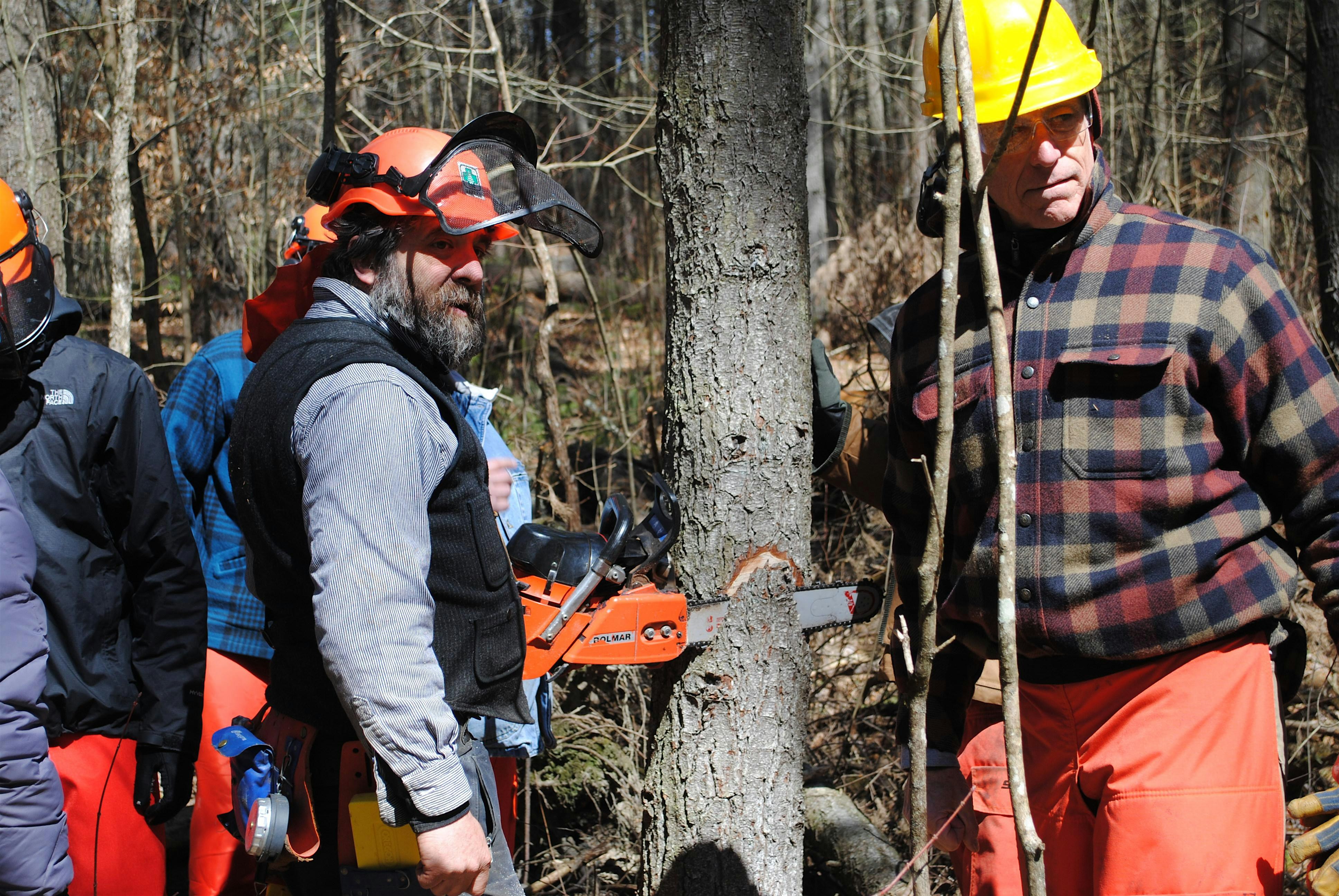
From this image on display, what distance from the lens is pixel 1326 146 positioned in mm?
4719

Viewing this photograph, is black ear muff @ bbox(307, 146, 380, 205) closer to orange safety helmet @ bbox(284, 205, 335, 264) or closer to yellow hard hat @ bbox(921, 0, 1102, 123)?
orange safety helmet @ bbox(284, 205, 335, 264)

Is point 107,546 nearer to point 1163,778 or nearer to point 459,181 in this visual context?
point 459,181

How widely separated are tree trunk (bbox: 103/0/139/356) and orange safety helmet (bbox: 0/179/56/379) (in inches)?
134

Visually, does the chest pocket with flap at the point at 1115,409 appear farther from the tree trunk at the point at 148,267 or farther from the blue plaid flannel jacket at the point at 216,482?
the tree trunk at the point at 148,267

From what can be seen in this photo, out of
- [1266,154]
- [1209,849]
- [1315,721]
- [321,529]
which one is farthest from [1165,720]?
[1266,154]

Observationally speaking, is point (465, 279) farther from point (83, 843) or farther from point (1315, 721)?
point (1315, 721)

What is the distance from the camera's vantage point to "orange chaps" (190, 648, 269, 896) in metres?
2.79

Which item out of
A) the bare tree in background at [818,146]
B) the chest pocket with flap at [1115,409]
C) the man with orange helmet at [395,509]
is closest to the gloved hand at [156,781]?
the man with orange helmet at [395,509]

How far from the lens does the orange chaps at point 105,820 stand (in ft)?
7.98

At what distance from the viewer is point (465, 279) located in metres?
2.11

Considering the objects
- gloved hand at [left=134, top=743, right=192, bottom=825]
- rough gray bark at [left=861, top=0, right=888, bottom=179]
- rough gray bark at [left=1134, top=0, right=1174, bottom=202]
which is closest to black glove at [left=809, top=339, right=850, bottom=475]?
gloved hand at [left=134, top=743, right=192, bottom=825]

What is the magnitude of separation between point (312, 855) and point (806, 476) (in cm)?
136

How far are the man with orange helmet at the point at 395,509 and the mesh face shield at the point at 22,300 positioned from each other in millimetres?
759

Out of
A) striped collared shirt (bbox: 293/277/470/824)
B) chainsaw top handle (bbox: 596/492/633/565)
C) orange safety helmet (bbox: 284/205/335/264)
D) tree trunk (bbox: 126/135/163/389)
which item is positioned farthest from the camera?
tree trunk (bbox: 126/135/163/389)
